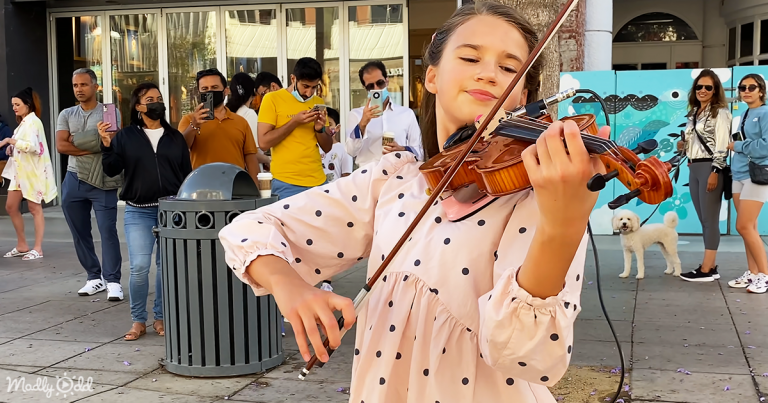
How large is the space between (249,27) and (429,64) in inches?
490

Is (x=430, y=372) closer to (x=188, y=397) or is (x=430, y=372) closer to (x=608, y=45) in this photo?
(x=188, y=397)

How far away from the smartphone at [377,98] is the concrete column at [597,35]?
5.24m

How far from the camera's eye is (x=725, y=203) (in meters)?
10.1

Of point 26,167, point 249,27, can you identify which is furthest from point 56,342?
point 249,27

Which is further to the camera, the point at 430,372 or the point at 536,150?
the point at 430,372

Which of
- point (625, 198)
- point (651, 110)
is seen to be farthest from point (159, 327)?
point (651, 110)

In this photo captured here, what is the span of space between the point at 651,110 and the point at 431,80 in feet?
28.7

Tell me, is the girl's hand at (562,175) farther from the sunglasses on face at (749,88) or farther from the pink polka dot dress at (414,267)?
the sunglasses on face at (749,88)

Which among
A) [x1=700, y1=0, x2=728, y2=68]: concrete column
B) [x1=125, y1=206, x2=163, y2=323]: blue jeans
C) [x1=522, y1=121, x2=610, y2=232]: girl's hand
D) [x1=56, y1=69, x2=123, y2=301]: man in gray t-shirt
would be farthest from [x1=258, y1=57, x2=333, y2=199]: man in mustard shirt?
[x1=700, y1=0, x2=728, y2=68]: concrete column

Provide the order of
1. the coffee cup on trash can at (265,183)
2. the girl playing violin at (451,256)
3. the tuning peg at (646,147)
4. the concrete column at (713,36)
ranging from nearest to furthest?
the girl playing violin at (451,256)
the tuning peg at (646,147)
the coffee cup on trash can at (265,183)
the concrete column at (713,36)

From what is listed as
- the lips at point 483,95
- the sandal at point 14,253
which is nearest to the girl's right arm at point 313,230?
the lips at point 483,95

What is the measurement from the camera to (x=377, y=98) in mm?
6703

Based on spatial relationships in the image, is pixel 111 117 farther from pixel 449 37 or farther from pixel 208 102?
pixel 449 37

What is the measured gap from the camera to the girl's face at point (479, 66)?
1.74 meters
